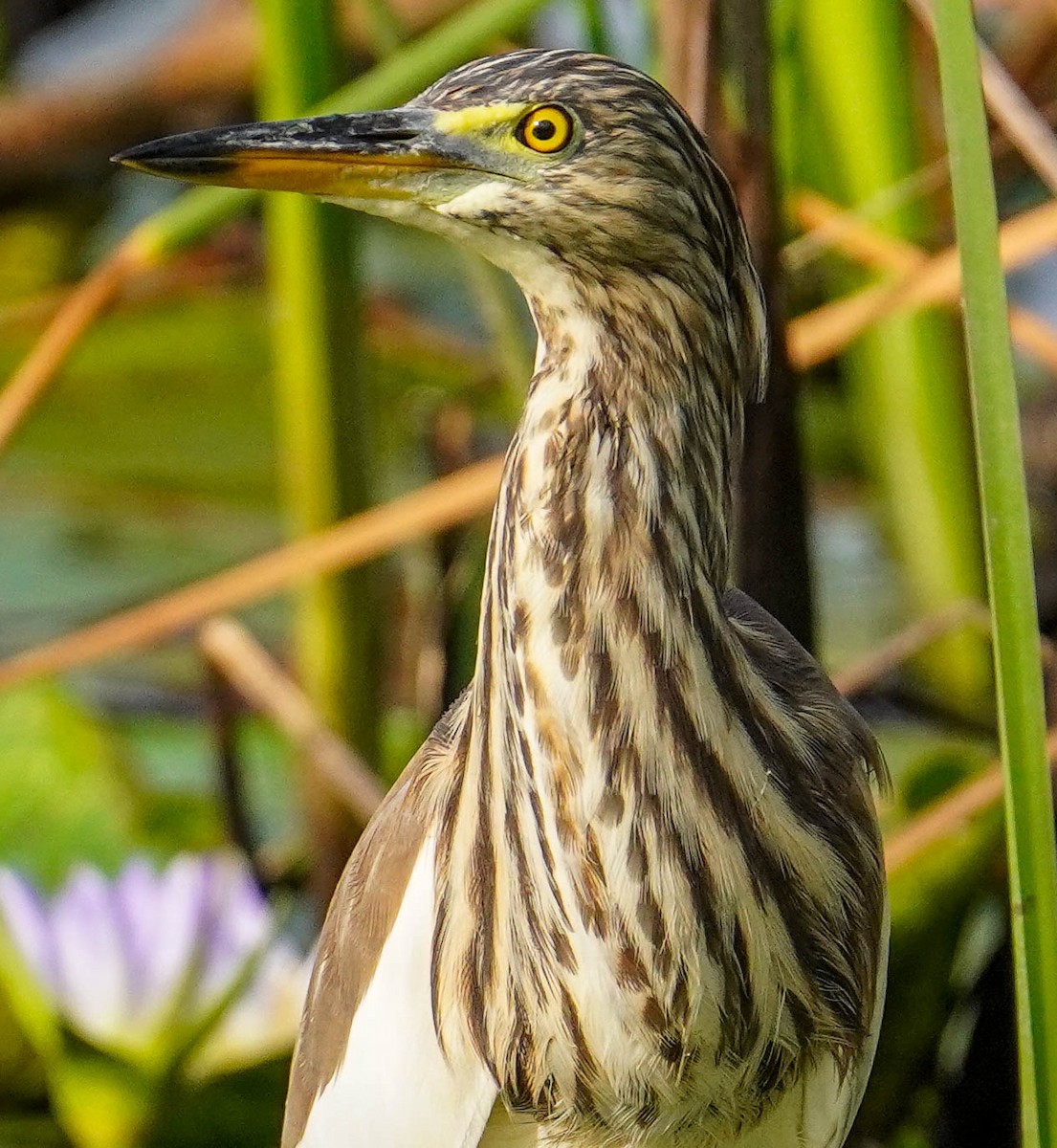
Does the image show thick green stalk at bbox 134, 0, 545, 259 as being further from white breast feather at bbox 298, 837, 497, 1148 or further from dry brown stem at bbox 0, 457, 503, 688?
white breast feather at bbox 298, 837, 497, 1148

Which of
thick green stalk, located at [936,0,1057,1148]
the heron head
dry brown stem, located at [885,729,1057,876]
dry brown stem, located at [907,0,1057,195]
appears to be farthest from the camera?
dry brown stem, located at [885,729,1057,876]

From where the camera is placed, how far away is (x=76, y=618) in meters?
2.74

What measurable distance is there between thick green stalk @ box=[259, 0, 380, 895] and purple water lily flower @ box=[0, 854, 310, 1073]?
10.4 inches

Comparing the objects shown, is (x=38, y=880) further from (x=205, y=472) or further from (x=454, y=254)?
(x=454, y=254)

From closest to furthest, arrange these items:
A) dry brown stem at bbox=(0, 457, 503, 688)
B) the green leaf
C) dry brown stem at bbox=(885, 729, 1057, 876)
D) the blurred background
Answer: the blurred background
dry brown stem at bbox=(885, 729, 1057, 876)
dry brown stem at bbox=(0, 457, 503, 688)
the green leaf

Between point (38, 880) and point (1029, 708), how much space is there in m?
1.40

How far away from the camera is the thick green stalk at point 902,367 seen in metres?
2.08

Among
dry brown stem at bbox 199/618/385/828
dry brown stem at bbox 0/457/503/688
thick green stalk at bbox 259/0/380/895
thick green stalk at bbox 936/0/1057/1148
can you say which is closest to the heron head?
thick green stalk at bbox 936/0/1057/1148

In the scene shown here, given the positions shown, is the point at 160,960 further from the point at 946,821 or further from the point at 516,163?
Result: the point at 516,163

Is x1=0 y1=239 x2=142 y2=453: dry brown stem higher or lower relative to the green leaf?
higher

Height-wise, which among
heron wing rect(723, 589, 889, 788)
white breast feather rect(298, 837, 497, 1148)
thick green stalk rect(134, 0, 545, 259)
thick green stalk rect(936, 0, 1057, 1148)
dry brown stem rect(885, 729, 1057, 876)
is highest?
thick green stalk rect(134, 0, 545, 259)

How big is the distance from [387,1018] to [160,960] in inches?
19.1

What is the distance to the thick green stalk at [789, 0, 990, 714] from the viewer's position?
6.82ft

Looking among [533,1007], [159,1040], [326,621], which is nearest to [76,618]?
[326,621]
